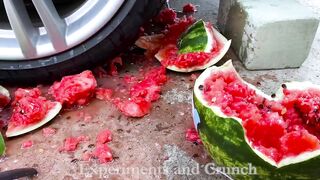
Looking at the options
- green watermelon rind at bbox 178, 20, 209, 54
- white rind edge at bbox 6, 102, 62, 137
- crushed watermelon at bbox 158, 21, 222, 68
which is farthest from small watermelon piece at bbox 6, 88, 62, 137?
green watermelon rind at bbox 178, 20, 209, 54

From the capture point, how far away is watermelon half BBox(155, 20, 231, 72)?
2137 millimetres

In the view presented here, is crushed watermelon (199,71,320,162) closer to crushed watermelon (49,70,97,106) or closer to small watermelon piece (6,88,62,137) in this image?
crushed watermelon (49,70,97,106)

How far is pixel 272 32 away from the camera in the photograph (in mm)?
2068

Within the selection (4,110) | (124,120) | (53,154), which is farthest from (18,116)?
(124,120)

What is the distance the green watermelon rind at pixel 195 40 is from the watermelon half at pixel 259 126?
2.01 feet

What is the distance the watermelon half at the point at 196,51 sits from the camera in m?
2.14

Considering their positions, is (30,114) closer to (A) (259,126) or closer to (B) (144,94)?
(B) (144,94)

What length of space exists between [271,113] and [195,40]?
3.11ft

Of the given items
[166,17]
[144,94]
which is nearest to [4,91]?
[144,94]

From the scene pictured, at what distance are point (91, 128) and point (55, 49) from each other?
486 millimetres

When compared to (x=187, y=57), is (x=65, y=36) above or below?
above

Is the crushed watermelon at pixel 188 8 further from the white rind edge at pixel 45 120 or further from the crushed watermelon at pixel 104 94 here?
the white rind edge at pixel 45 120

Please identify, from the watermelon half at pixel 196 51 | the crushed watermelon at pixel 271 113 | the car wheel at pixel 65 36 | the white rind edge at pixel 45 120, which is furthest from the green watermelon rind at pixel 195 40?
the white rind edge at pixel 45 120

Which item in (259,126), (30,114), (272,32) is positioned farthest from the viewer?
(272,32)
